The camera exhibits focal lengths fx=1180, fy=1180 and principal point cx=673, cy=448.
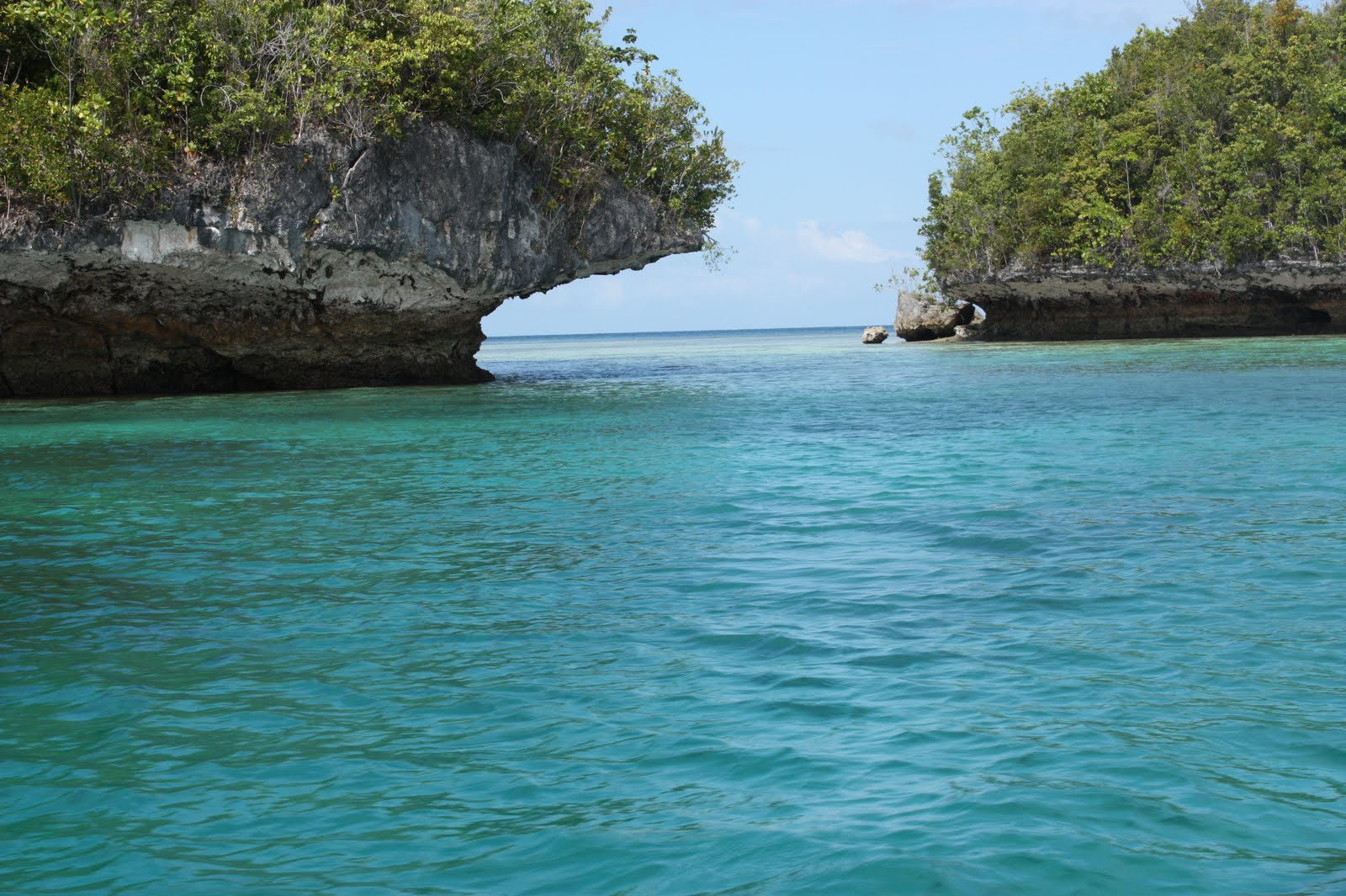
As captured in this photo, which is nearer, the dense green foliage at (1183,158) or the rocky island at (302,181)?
the rocky island at (302,181)

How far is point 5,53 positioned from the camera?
21031 mm

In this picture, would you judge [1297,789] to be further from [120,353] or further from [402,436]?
[120,353]

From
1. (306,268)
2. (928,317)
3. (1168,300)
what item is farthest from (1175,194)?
(306,268)

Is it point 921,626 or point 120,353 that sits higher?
point 120,353

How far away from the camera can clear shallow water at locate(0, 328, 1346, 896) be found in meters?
3.60

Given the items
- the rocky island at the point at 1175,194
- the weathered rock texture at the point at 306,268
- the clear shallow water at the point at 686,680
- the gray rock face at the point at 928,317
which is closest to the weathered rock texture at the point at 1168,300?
the rocky island at the point at 1175,194

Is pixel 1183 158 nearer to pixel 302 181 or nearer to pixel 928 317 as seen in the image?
pixel 928 317

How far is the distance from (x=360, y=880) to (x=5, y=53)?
2229 cm

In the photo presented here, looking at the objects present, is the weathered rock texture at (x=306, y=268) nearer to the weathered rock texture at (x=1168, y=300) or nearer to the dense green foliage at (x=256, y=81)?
the dense green foliage at (x=256, y=81)

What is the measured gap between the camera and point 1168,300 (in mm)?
40750

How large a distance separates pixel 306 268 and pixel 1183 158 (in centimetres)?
2861

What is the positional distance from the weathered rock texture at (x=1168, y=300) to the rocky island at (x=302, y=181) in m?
17.6

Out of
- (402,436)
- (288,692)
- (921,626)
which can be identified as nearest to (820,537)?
(921,626)

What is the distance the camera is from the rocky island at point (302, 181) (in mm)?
20188
